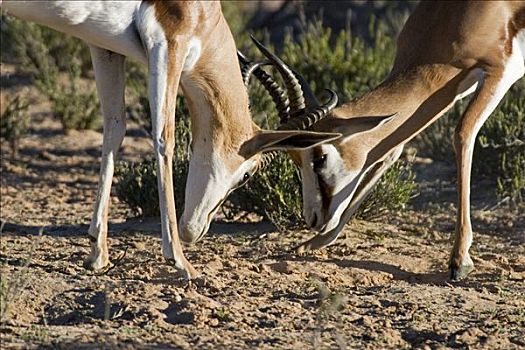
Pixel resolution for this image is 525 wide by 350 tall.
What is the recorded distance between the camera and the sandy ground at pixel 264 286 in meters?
5.91

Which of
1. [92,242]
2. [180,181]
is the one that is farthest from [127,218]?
[92,242]

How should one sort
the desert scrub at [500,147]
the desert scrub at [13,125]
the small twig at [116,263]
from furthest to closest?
the desert scrub at [13,125] → the desert scrub at [500,147] → the small twig at [116,263]

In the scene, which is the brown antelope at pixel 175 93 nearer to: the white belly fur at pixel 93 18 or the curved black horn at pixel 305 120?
the white belly fur at pixel 93 18

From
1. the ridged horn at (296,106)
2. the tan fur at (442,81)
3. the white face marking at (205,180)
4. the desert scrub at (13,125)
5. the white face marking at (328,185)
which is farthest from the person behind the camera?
the desert scrub at (13,125)

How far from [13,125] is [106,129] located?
15.3 ft

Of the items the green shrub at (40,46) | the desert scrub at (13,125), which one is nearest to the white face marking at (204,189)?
the desert scrub at (13,125)

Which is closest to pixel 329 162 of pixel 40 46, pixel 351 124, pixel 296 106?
Answer: pixel 351 124

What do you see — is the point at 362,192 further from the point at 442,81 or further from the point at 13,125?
the point at 13,125

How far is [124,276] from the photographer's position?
716 cm

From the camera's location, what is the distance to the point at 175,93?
6977mm

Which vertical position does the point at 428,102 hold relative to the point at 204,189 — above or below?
above

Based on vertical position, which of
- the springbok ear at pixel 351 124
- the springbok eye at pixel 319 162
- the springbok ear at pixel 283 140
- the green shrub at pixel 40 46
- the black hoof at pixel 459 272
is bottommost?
the black hoof at pixel 459 272

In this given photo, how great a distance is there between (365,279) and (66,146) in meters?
5.76

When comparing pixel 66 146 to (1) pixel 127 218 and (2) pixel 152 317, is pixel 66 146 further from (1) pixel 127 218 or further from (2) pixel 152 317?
(2) pixel 152 317
